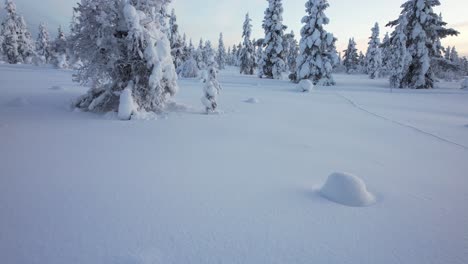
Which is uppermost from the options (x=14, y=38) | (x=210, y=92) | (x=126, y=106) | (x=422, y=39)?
(x=14, y=38)

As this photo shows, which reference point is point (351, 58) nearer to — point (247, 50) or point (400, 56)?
point (247, 50)

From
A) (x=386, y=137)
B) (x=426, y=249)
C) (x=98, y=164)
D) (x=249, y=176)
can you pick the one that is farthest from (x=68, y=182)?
(x=386, y=137)

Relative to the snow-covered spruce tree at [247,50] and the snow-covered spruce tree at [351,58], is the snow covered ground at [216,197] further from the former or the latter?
the snow-covered spruce tree at [351,58]

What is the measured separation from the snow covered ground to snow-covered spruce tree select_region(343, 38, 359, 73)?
66.0 metres

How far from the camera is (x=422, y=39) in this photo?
71.9 feet

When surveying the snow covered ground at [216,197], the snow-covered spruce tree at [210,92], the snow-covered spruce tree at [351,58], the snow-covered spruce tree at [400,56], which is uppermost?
the snow-covered spruce tree at [351,58]

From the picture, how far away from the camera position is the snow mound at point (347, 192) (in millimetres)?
3068

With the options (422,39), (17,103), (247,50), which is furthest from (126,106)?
(247,50)

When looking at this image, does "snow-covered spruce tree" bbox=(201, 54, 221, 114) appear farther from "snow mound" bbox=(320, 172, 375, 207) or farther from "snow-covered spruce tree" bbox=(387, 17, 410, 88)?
"snow-covered spruce tree" bbox=(387, 17, 410, 88)

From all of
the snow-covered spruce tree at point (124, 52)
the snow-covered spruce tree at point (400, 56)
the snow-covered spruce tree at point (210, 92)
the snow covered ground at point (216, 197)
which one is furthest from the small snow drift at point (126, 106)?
the snow-covered spruce tree at point (400, 56)

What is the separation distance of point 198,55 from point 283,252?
112ft

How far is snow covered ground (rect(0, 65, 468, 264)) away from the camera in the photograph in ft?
7.19

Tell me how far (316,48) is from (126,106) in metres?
22.9

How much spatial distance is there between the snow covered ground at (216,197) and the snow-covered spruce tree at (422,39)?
19498 millimetres
